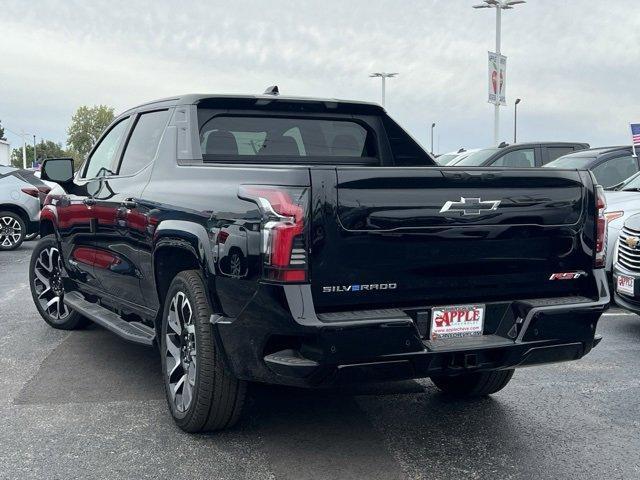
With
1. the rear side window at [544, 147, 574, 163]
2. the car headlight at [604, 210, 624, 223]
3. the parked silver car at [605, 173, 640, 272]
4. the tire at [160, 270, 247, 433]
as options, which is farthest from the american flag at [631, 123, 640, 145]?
the tire at [160, 270, 247, 433]

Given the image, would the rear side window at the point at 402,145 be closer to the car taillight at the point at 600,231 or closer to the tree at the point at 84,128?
the car taillight at the point at 600,231

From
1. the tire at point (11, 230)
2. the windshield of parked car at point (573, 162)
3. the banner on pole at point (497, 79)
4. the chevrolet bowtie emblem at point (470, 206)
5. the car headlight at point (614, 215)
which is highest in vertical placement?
the banner on pole at point (497, 79)

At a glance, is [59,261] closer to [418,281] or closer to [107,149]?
[107,149]

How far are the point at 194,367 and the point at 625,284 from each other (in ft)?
14.0

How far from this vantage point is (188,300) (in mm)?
3986

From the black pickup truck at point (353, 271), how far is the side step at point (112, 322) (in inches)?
3.2

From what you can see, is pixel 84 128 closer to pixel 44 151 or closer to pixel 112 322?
pixel 44 151

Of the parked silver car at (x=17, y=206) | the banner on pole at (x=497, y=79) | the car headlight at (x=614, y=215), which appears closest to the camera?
the car headlight at (x=614, y=215)

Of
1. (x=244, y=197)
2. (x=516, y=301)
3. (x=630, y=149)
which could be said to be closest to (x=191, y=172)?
(x=244, y=197)

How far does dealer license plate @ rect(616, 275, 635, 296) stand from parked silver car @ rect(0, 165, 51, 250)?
1047cm

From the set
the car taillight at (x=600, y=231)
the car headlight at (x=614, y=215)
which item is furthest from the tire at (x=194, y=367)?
the car headlight at (x=614, y=215)

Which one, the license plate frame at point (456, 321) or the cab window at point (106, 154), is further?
the cab window at point (106, 154)

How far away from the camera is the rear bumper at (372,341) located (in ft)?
10.9

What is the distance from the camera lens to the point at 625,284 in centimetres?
665
